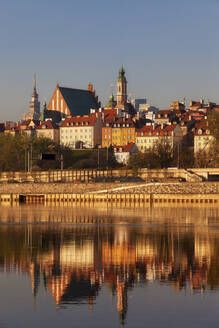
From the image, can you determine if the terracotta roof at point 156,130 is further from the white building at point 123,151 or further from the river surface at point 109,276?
the river surface at point 109,276

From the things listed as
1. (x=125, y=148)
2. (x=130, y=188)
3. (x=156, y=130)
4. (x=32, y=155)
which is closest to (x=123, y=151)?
(x=125, y=148)

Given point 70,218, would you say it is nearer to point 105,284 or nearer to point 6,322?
point 105,284

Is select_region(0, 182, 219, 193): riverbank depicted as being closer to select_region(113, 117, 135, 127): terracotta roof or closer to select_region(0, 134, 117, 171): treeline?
select_region(0, 134, 117, 171): treeline

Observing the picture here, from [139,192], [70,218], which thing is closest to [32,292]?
[70,218]

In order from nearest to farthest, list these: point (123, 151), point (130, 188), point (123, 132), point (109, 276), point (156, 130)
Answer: point (109, 276)
point (130, 188)
point (123, 151)
point (156, 130)
point (123, 132)

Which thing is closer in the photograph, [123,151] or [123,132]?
[123,151]

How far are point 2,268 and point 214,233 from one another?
62.4 feet

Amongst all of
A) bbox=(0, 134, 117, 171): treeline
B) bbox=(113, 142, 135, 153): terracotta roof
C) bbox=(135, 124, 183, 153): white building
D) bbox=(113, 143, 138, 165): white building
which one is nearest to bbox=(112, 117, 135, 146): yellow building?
bbox=(135, 124, 183, 153): white building

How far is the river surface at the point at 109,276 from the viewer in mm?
23609

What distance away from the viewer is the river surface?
23.6 metres

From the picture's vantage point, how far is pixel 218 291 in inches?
1057

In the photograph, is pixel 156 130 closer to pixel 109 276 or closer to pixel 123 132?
pixel 123 132

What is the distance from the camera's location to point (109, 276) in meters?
30.2

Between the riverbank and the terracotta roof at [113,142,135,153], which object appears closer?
the riverbank
